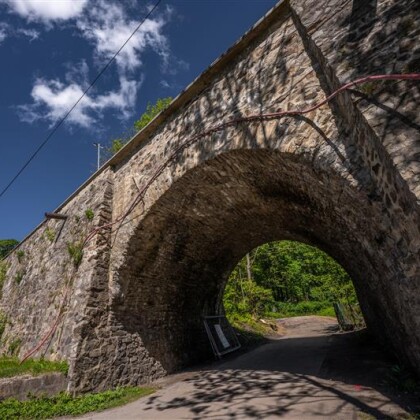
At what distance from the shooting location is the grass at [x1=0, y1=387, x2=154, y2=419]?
5.14 meters

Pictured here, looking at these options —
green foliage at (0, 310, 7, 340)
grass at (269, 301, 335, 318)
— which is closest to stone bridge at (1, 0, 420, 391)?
green foliage at (0, 310, 7, 340)

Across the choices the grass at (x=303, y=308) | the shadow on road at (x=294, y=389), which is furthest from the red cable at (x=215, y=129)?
the grass at (x=303, y=308)

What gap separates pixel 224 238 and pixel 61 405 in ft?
15.2

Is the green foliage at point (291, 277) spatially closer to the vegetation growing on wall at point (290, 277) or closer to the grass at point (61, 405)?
the vegetation growing on wall at point (290, 277)

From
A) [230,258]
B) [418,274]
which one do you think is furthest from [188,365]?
[418,274]

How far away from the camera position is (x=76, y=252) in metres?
7.81

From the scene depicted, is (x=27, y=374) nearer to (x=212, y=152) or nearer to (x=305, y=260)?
(x=212, y=152)

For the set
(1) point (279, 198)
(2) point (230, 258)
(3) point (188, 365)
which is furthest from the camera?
(2) point (230, 258)

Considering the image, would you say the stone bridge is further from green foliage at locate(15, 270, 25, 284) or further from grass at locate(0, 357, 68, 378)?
grass at locate(0, 357, 68, 378)

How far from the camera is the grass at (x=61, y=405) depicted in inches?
202

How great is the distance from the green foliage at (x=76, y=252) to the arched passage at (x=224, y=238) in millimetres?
1411

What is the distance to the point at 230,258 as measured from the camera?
9.51 m

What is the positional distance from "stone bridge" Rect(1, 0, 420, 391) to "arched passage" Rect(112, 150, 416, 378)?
0.11ft

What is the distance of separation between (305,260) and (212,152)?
31753 millimetres
